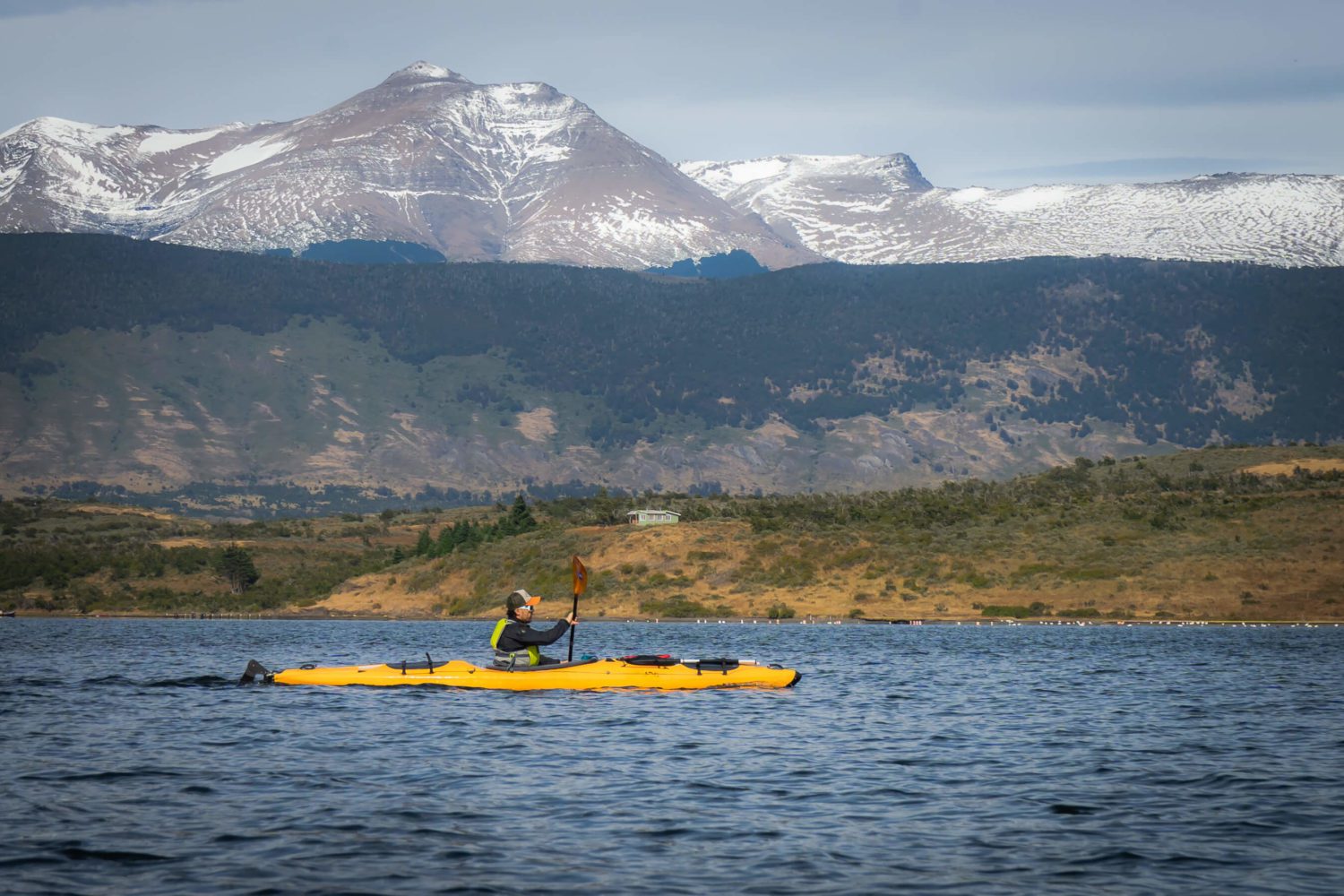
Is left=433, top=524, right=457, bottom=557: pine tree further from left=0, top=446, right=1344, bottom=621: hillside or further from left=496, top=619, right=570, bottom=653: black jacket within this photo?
left=496, top=619, right=570, bottom=653: black jacket

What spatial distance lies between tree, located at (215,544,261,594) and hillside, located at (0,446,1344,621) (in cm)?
113

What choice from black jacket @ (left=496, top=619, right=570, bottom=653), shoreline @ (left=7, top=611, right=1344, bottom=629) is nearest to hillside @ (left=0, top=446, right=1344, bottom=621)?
shoreline @ (left=7, top=611, right=1344, bottom=629)

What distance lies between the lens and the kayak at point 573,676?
4405 cm

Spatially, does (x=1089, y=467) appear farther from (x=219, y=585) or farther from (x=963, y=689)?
(x=963, y=689)

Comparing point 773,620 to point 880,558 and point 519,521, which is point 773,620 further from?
point 519,521

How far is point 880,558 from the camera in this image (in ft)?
390

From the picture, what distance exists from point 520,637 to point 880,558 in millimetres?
77737

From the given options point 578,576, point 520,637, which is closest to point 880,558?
point 578,576

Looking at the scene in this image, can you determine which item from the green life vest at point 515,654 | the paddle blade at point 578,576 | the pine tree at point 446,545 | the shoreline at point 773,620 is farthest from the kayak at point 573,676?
the pine tree at point 446,545

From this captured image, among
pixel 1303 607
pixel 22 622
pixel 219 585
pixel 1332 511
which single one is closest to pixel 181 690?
pixel 22 622

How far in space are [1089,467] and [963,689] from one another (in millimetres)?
112431

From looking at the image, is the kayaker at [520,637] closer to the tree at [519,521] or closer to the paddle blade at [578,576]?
the paddle blade at [578,576]

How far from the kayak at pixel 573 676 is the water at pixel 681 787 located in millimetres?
422

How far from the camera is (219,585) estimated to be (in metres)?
142
